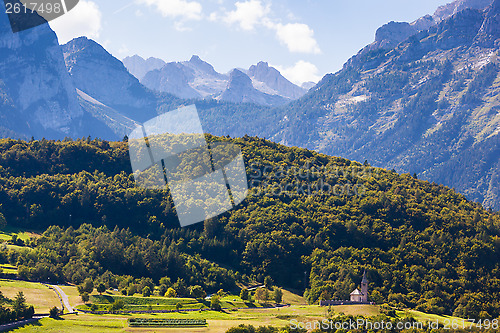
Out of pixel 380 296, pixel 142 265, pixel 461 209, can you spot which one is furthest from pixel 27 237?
pixel 461 209

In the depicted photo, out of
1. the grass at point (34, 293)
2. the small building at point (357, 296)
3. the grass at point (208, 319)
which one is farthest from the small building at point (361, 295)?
the grass at point (34, 293)

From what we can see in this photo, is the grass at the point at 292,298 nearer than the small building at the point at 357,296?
No

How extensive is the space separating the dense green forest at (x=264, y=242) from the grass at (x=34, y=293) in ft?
26.3

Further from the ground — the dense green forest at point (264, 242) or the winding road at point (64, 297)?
the dense green forest at point (264, 242)

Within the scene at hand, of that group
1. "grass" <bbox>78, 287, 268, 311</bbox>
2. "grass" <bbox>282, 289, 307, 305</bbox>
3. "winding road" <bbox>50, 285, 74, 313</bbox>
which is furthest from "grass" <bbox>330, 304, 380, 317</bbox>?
"winding road" <bbox>50, 285, 74, 313</bbox>

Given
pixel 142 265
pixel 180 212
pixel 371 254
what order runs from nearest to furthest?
pixel 142 265 → pixel 371 254 → pixel 180 212

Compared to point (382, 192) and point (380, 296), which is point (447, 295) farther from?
point (382, 192)

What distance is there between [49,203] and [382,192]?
356 ft

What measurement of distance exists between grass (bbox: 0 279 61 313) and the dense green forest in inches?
316

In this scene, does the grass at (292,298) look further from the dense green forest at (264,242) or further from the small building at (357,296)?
the small building at (357,296)

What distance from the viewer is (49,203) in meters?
180

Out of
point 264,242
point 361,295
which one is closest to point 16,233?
point 264,242

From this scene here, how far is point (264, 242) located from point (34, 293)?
255 ft

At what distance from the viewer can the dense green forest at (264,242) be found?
14175cm
